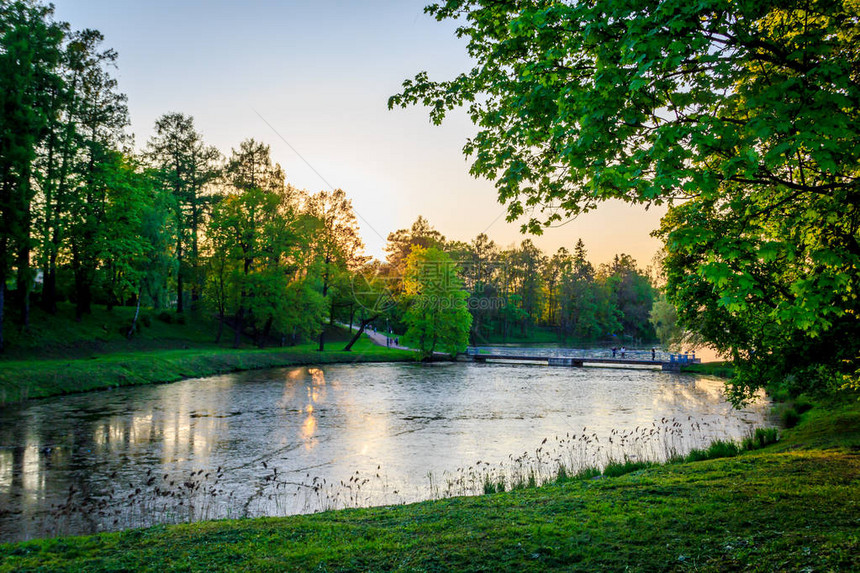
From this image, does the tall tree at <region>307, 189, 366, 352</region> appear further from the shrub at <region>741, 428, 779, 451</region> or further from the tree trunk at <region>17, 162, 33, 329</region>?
the shrub at <region>741, 428, 779, 451</region>

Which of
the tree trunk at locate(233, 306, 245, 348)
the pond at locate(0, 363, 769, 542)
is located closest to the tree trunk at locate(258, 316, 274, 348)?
the tree trunk at locate(233, 306, 245, 348)

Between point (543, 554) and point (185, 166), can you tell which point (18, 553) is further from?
point (185, 166)

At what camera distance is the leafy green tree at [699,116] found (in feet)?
14.5

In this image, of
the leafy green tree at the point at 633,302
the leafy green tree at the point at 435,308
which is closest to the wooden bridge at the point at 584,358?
the leafy green tree at the point at 435,308

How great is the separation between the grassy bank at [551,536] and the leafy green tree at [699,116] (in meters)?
2.36

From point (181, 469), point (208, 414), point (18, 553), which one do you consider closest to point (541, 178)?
point (18, 553)

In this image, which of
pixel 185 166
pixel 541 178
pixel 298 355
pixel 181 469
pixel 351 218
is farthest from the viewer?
pixel 351 218

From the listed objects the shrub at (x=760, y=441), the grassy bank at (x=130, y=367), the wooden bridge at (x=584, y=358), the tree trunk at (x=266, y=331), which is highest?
the tree trunk at (x=266, y=331)

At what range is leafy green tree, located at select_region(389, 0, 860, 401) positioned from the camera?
4426 millimetres

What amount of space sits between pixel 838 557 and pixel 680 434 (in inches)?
565

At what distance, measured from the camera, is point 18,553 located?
6305 millimetres

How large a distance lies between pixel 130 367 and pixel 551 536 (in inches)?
1185

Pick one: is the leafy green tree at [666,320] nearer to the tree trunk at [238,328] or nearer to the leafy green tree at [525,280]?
the tree trunk at [238,328]

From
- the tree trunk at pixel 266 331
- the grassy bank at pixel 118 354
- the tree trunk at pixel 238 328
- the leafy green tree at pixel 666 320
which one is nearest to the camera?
the grassy bank at pixel 118 354
